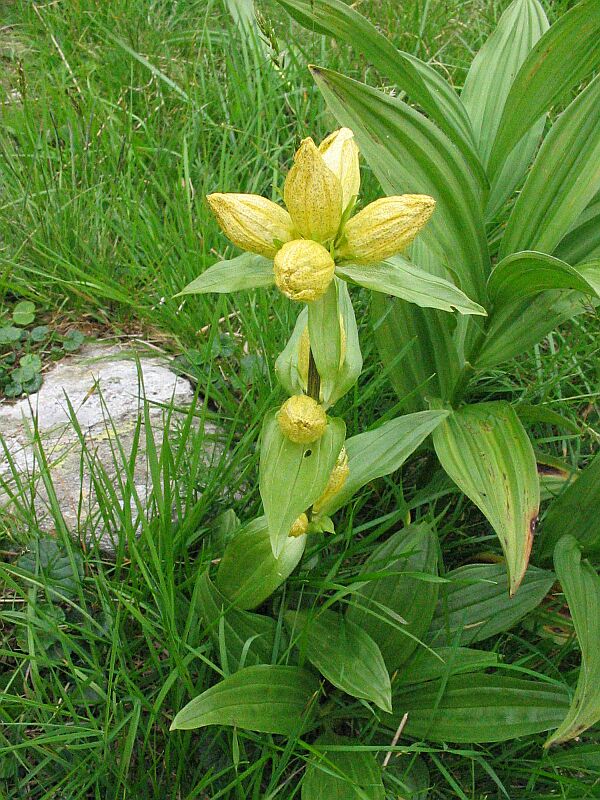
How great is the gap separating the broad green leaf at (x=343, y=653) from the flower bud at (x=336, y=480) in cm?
18

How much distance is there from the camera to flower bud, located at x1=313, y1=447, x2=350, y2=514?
1.22 meters

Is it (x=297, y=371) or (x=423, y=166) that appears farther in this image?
(x=423, y=166)

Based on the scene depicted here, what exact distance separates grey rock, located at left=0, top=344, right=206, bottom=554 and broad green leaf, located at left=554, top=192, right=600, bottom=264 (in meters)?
0.85

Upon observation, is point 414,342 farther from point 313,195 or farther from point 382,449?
point 313,195

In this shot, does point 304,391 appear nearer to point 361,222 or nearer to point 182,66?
point 361,222

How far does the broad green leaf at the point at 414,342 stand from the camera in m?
1.55

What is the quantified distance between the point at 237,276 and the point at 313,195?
0.53 ft

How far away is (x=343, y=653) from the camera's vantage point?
1.25 metres

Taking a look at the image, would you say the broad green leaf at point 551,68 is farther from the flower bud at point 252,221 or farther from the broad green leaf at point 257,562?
the broad green leaf at point 257,562

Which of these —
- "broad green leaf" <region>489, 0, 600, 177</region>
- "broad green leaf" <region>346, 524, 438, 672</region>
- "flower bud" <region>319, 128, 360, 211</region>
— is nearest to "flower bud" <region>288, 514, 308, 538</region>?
"broad green leaf" <region>346, 524, 438, 672</region>

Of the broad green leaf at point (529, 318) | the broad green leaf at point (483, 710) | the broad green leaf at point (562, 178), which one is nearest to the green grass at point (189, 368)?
the broad green leaf at point (483, 710)

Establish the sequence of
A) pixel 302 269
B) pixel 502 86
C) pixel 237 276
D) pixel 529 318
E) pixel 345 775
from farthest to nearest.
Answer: pixel 502 86
pixel 529 318
pixel 345 775
pixel 237 276
pixel 302 269

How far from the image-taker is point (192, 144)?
7.32 feet

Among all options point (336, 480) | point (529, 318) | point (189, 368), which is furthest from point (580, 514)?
point (189, 368)
